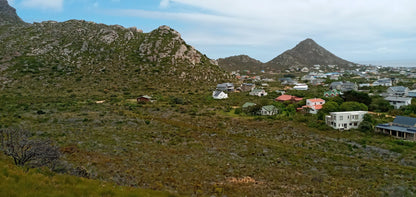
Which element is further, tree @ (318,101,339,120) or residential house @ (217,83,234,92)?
residential house @ (217,83,234,92)

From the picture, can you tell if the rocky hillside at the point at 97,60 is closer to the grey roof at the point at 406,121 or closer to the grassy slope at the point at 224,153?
the grassy slope at the point at 224,153

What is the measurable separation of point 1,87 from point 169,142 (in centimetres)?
6769

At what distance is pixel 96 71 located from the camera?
89.3m

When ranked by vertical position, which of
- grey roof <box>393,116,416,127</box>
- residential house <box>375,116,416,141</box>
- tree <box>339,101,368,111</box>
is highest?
tree <box>339,101,368,111</box>

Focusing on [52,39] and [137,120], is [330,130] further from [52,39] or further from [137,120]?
[52,39]

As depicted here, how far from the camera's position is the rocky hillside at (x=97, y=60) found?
8025 cm

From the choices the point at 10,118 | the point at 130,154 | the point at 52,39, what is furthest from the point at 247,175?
the point at 52,39

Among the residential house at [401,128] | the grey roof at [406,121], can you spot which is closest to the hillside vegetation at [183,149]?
the residential house at [401,128]

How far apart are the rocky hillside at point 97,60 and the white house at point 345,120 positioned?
49.7 metres

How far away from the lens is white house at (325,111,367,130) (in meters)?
38.1

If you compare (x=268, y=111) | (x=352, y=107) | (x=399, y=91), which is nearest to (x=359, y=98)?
(x=352, y=107)

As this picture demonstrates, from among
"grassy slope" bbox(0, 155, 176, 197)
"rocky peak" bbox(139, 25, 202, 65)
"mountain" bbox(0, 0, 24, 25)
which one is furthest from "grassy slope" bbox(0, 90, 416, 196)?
"mountain" bbox(0, 0, 24, 25)

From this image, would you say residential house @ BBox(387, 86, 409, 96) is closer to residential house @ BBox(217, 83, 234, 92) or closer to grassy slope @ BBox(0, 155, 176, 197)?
residential house @ BBox(217, 83, 234, 92)

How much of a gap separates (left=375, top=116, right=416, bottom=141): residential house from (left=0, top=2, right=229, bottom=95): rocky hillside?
183ft
